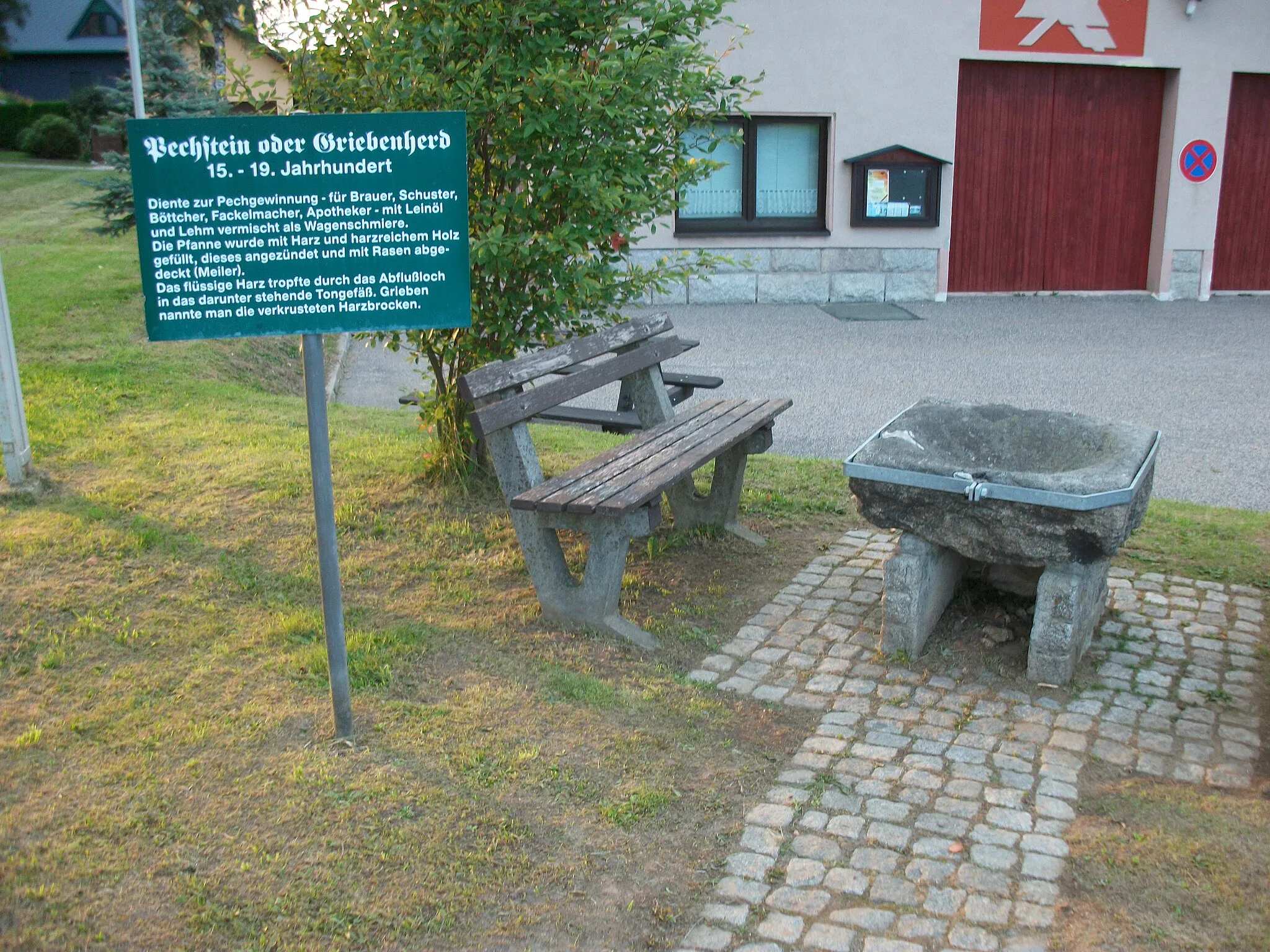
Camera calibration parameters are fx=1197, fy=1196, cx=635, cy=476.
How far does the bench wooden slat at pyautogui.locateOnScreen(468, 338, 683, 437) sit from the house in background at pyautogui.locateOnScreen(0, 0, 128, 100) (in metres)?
45.0

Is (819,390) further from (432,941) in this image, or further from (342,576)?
(432,941)

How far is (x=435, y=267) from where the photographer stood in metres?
3.75

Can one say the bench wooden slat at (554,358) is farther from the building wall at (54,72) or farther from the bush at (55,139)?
the building wall at (54,72)

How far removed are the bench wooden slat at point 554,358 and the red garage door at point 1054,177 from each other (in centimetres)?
1027

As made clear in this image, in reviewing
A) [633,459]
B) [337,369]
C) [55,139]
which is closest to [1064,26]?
[337,369]

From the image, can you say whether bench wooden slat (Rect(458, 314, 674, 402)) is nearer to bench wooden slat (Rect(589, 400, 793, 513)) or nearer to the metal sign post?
bench wooden slat (Rect(589, 400, 793, 513))

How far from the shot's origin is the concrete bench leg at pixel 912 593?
15.0ft

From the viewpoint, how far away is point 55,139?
2973 cm

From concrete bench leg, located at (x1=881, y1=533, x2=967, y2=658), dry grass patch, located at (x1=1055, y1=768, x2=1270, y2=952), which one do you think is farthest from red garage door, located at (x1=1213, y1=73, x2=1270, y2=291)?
dry grass patch, located at (x1=1055, y1=768, x2=1270, y2=952)

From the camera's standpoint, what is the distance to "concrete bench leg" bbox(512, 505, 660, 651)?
463 centimetres

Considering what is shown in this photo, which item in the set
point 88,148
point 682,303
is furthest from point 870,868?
point 88,148

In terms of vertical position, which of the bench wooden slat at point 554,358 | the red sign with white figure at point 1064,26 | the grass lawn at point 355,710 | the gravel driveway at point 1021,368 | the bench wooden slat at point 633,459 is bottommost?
the grass lawn at point 355,710

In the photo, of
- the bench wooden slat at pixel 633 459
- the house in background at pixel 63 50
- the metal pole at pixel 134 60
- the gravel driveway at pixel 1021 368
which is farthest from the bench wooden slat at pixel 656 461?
the house in background at pixel 63 50

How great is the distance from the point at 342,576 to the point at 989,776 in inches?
112
